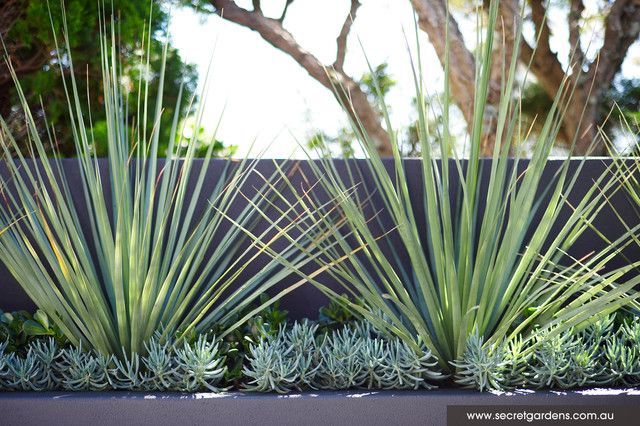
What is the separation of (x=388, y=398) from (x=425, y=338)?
0.70 ft

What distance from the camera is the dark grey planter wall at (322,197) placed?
9.28 ft

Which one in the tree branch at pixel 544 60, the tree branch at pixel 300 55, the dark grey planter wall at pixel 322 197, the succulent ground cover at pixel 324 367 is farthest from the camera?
the tree branch at pixel 544 60

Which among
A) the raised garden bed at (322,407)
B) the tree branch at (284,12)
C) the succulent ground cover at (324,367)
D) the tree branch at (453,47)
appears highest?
the tree branch at (284,12)

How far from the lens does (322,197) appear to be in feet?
9.34

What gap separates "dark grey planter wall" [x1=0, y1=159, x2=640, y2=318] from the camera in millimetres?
2828

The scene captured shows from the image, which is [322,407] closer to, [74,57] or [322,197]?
[322,197]

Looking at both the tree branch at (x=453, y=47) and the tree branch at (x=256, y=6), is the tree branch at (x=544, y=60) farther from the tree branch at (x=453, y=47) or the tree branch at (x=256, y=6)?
the tree branch at (x=256, y=6)

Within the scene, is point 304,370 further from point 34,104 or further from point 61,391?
point 34,104

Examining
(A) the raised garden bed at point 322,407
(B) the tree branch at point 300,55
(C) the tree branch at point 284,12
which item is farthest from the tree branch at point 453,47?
(A) the raised garden bed at point 322,407

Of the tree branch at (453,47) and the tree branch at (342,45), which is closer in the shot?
the tree branch at (453,47)

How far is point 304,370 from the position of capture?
203 cm

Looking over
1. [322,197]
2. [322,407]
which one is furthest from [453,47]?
[322,407]

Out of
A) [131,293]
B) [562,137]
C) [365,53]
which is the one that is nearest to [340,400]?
[131,293]

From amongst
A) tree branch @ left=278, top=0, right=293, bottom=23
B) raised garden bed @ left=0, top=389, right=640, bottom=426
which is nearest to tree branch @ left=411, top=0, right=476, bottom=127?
tree branch @ left=278, top=0, right=293, bottom=23
